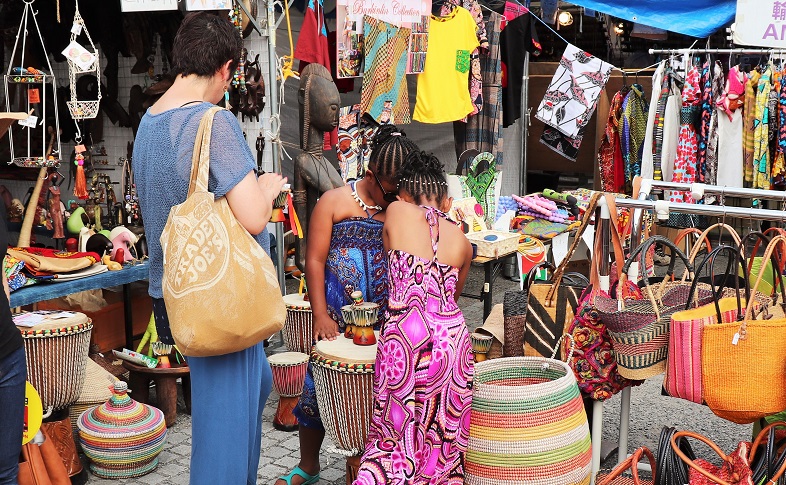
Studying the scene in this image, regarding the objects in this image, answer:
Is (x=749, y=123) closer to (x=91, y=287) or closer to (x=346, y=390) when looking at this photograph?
(x=346, y=390)

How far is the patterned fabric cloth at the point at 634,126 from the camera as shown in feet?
26.7

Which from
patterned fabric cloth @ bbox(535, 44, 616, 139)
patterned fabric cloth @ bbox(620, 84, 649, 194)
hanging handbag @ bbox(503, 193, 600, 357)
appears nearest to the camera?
hanging handbag @ bbox(503, 193, 600, 357)

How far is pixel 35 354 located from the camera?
411cm

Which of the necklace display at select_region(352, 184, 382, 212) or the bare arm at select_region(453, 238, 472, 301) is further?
the necklace display at select_region(352, 184, 382, 212)

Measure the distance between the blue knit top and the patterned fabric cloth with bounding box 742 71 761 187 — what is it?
5288 mm

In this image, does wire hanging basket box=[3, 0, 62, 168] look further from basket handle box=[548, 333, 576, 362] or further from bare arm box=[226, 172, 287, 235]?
basket handle box=[548, 333, 576, 362]

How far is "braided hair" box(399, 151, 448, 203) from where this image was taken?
11.3ft

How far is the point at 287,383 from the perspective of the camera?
472 cm

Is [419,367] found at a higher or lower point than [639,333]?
lower

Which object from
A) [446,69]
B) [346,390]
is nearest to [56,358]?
[346,390]

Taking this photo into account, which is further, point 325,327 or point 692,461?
point 325,327

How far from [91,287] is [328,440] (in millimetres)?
1526

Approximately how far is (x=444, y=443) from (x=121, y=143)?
391cm

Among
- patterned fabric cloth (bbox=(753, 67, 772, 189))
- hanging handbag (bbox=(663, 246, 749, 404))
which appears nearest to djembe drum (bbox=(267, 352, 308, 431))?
hanging handbag (bbox=(663, 246, 749, 404))
